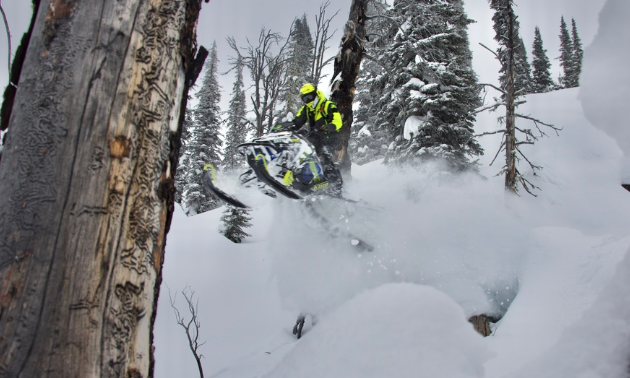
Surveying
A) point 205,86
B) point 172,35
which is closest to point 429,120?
point 172,35

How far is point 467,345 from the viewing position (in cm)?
247

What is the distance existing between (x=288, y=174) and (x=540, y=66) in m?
45.1

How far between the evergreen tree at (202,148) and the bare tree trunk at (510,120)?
1739 centimetres

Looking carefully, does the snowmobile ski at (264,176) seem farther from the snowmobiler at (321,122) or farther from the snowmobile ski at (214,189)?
the snowmobiler at (321,122)

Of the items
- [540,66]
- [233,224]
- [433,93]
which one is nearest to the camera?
[433,93]

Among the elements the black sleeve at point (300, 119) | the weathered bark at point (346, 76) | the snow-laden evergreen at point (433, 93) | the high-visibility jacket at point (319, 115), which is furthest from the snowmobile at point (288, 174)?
the snow-laden evergreen at point (433, 93)

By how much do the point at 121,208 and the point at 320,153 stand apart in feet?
17.4

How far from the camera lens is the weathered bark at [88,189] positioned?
0.86 metres

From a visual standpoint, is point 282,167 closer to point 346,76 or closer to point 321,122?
point 321,122

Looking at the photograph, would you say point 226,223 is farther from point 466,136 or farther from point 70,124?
point 70,124

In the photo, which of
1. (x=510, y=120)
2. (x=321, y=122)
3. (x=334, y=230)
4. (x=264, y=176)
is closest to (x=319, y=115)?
(x=321, y=122)

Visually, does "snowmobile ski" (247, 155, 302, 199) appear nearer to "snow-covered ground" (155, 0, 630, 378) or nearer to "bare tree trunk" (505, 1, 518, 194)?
"snow-covered ground" (155, 0, 630, 378)

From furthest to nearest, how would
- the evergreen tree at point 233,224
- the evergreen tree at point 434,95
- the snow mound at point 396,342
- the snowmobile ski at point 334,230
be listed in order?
the evergreen tree at point 233,224 < the evergreen tree at point 434,95 < the snowmobile ski at point 334,230 < the snow mound at point 396,342

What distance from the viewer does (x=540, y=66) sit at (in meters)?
38.3
